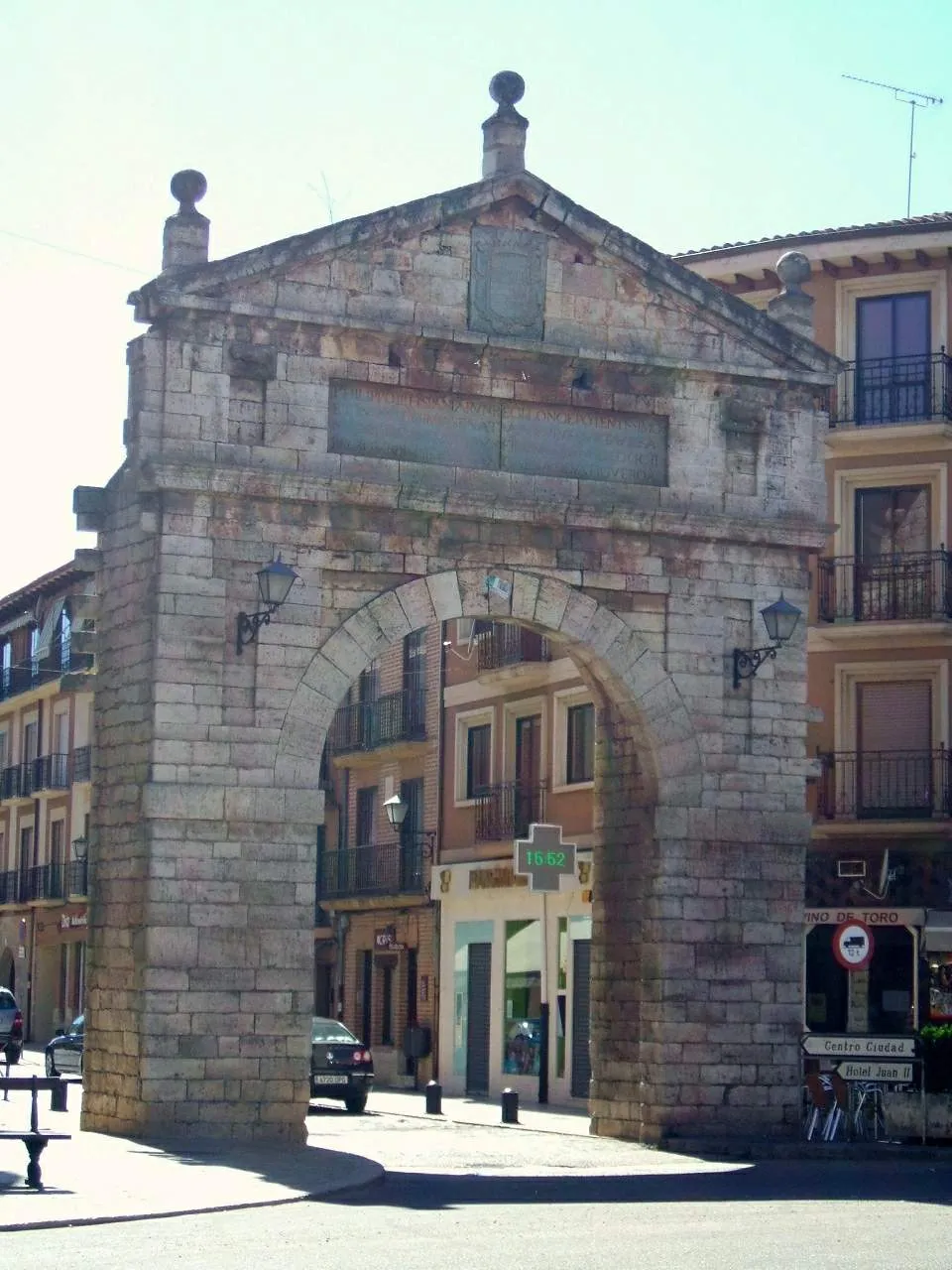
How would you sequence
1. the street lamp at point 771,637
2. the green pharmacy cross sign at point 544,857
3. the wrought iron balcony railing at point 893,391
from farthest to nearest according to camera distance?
1. the wrought iron balcony railing at point 893,391
2. the green pharmacy cross sign at point 544,857
3. the street lamp at point 771,637

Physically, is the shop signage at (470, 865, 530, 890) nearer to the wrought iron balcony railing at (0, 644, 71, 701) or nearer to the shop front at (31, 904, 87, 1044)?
the shop front at (31, 904, 87, 1044)

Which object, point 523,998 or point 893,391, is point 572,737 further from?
point 893,391

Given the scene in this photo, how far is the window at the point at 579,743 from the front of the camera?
30984 mm

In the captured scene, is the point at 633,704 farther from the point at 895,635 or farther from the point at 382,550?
the point at 895,635

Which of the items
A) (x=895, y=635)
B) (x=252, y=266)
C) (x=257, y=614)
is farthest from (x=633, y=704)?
(x=895, y=635)

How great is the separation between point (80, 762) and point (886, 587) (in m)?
23.3

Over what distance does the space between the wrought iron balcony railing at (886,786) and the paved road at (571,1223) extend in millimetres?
10874

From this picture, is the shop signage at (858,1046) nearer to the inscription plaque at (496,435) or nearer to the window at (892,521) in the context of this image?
the inscription plaque at (496,435)

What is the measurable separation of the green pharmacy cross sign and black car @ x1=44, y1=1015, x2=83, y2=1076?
34.2ft

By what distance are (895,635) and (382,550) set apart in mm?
11829

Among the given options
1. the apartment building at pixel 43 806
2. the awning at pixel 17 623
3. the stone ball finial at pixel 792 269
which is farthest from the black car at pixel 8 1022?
→ the stone ball finial at pixel 792 269

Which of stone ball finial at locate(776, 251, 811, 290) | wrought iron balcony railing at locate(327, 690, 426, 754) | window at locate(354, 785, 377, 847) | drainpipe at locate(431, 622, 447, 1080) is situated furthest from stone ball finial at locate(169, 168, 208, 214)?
window at locate(354, 785, 377, 847)

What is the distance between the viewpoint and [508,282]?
69.7ft

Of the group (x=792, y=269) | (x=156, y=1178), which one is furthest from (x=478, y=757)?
(x=156, y=1178)
